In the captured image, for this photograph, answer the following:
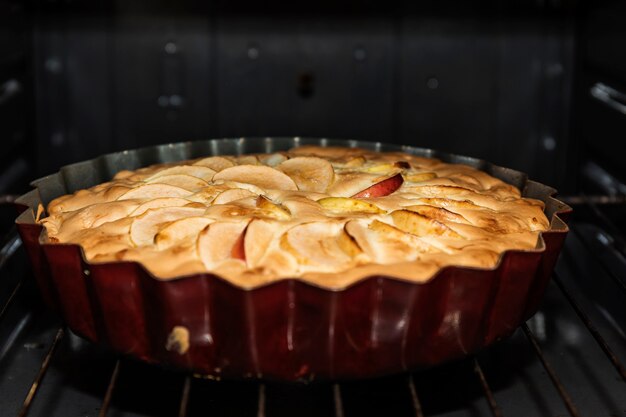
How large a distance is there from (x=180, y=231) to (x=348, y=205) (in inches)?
15.4

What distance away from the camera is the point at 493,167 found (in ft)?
7.98

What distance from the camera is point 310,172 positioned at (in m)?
2.19

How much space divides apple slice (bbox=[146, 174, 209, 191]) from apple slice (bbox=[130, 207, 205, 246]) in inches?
8.0

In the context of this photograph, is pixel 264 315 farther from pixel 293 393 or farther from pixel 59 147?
pixel 59 147

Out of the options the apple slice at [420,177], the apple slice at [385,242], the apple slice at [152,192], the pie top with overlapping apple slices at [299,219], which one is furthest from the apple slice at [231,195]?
the apple slice at [420,177]

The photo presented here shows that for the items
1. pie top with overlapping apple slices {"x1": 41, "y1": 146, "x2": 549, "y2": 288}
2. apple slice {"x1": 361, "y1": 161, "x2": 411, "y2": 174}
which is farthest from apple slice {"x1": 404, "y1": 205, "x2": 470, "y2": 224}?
apple slice {"x1": 361, "y1": 161, "x2": 411, "y2": 174}

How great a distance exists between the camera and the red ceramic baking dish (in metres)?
1.45

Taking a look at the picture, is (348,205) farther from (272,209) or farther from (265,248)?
(265,248)

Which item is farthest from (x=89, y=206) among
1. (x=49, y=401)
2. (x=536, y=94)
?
(x=536, y=94)

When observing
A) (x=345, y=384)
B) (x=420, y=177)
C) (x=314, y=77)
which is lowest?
(x=345, y=384)

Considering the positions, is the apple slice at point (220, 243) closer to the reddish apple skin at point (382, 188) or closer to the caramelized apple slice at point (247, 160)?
the reddish apple skin at point (382, 188)

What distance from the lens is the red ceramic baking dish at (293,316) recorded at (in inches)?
57.2

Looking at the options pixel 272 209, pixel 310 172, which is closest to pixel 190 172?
pixel 310 172

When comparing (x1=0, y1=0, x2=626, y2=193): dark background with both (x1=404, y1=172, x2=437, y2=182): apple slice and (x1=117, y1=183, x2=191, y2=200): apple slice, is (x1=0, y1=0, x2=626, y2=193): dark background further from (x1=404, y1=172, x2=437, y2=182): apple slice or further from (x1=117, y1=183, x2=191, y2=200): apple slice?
(x1=117, y1=183, x2=191, y2=200): apple slice
